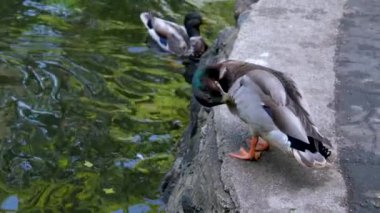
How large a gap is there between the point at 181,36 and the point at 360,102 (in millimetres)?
4702

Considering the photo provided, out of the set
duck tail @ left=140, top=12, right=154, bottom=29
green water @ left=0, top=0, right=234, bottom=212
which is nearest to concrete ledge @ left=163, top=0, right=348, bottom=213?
green water @ left=0, top=0, right=234, bottom=212

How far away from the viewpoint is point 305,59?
5.14 m

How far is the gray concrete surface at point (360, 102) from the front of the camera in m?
3.88

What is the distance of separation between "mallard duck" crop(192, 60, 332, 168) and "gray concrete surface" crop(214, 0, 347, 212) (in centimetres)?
13

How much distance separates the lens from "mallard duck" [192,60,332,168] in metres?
3.68

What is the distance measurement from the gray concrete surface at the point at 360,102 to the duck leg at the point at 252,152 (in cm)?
41

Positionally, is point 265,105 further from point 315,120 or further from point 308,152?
point 315,120

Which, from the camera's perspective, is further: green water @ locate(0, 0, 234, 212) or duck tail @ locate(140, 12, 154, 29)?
duck tail @ locate(140, 12, 154, 29)

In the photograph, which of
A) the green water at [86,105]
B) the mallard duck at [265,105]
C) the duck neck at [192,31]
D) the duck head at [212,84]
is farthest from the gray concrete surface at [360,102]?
the duck neck at [192,31]

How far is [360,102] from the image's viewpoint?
15.3 feet

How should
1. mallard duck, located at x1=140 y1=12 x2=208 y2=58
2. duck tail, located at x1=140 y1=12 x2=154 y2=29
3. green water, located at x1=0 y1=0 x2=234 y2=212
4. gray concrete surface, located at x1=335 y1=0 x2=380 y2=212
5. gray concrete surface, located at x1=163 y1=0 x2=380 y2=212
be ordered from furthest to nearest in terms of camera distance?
duck tail, located at x1=140 y1=12 x2=154 y2=29, mallard duck, located at x1=140 y1=12 x2=208 y2=58, green water, located at x1=0 y1=0 x2=234 y2=212, gray concrete surface, located at x1=335 y1=0 x2=380 y2=212, gray concrete surface, located at x1=163 y1=0 x2=380 y2=212

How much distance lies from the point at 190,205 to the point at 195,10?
580 centimetres

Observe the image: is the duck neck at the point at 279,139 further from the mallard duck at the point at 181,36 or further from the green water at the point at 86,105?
the mallard duck at the point at 181,36

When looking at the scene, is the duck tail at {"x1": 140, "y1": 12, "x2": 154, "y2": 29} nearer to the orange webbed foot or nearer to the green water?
the green water
